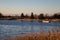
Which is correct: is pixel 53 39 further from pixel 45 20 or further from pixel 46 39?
pixel 45 20

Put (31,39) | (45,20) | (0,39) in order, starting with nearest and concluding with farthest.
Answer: (31,39)
(0,39)
(45,20)

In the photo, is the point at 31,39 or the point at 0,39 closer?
the point at 31,39

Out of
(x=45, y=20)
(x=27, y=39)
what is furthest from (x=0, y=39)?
A: (x=45, y=20)

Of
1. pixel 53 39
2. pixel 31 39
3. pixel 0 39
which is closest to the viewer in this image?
pixel 53 39

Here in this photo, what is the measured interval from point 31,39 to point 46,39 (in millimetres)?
958

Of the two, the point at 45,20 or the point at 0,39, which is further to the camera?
the point at 45,20

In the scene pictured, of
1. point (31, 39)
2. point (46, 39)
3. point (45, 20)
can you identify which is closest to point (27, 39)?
point (31, 39)

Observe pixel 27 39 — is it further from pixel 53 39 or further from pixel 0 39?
pixel 0 39

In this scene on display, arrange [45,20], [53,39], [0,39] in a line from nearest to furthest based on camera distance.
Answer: [53,39] → [0,39] → [45,20]

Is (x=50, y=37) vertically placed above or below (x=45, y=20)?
above

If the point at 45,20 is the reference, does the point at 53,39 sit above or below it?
above

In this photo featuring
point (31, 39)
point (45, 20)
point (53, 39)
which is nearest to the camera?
point (53, 39)

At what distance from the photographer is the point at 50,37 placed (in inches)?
511

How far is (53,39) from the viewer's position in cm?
1269
